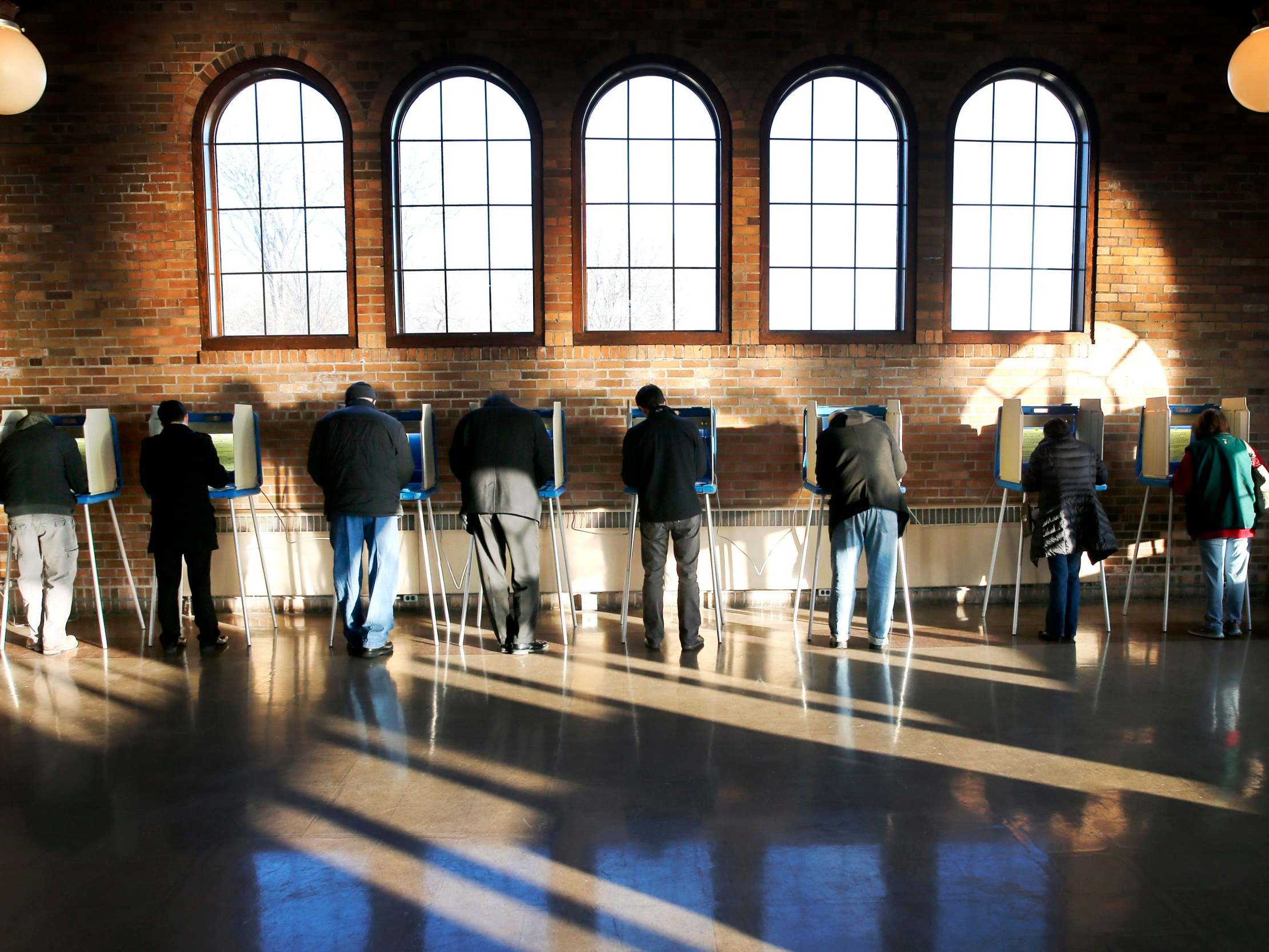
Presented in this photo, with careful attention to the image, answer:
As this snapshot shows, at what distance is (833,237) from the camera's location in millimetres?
7348

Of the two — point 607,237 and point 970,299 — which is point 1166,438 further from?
point 607,237

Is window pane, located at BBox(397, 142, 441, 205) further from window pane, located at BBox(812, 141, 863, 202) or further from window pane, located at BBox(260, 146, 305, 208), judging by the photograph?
window pane, located at BBox(812, 141, 863, 202)

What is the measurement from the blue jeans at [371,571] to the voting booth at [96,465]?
1.60 metres

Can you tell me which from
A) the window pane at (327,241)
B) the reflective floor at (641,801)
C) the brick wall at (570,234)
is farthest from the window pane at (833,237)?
the window pane at (327,241)

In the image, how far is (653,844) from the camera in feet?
11.3

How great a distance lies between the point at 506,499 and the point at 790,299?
9.45 ft

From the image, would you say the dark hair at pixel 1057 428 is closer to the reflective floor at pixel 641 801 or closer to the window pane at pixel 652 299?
the reflective floor at pixel 641 801

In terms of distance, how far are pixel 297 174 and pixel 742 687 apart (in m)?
5.07

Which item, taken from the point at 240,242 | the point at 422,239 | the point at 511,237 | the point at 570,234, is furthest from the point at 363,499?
the point at 240,242

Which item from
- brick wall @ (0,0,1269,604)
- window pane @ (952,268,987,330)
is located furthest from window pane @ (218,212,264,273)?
window pane @ (952,268,987,330)

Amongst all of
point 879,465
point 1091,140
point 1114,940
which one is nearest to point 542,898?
point 1114,940

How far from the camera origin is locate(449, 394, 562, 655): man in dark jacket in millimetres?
5980

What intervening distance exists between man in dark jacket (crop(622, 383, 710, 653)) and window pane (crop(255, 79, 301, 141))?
140 inches

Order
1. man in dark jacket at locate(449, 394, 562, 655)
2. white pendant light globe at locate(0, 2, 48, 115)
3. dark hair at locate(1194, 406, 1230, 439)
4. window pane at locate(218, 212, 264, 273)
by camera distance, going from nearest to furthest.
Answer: white pendant light globe at locate(0, 2, 48, 115)
man in dark jacket at locate(449, 394, 562, 655)
dark hair at locate(1194, 406, 1230, 439)
window pane at locate(218, 212, 264, 273)
